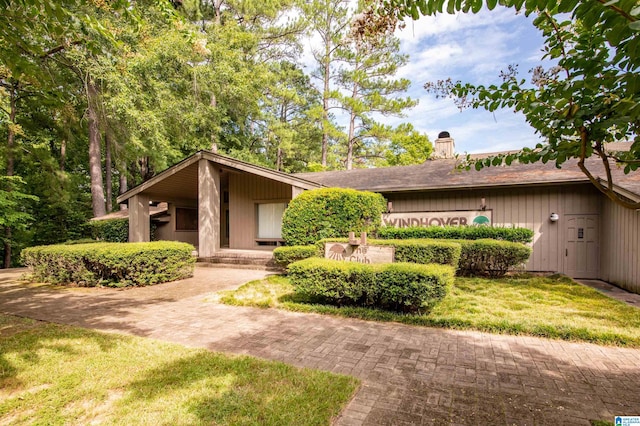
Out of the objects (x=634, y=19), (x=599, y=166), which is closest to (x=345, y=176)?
(x=599, y=166)

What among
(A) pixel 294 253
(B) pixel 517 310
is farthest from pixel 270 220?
(B) pixel 517 310

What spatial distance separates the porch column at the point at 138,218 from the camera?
13977 mm

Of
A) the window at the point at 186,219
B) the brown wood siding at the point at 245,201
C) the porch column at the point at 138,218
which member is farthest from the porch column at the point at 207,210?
the window at the point at 186,219

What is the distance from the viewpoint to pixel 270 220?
597 inches

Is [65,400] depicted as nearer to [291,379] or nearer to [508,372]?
[291,379]

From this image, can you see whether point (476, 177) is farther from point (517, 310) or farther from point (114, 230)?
point (114, 230)

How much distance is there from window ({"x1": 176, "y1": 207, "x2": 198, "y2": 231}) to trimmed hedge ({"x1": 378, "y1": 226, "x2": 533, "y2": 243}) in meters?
12.3

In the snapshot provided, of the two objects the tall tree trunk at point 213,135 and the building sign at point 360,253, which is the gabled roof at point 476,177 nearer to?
the building sign at point 360,253

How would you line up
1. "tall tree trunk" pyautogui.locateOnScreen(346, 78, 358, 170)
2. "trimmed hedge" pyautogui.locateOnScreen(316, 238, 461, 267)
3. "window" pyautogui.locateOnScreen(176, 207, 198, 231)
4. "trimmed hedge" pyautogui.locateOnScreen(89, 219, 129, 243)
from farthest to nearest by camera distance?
"tall tree trunk" pyautogui.locateOnScreen(346, 78, 358, 170) → "window" pyautogui.locateOnScreen(176, 207, 198, 231) → "trimmed hedge" pyautogui.locateOnScreen(89, 219, 129, 243) → "trimmed hedge" pyautogui.locateOnScreen(316, 238, 461, 267)

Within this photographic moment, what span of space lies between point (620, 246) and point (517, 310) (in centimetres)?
537

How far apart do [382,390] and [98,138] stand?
22.6m

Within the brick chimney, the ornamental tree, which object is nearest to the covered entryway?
the brick chimney

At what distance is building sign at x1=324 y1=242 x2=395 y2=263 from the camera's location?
6309mm

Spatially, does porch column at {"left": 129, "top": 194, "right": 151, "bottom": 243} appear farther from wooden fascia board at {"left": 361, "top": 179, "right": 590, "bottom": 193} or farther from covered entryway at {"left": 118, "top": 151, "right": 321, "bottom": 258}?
wooden fascia board at {"left": 361, "top": 179, "right": 590, "bottom": 193}
